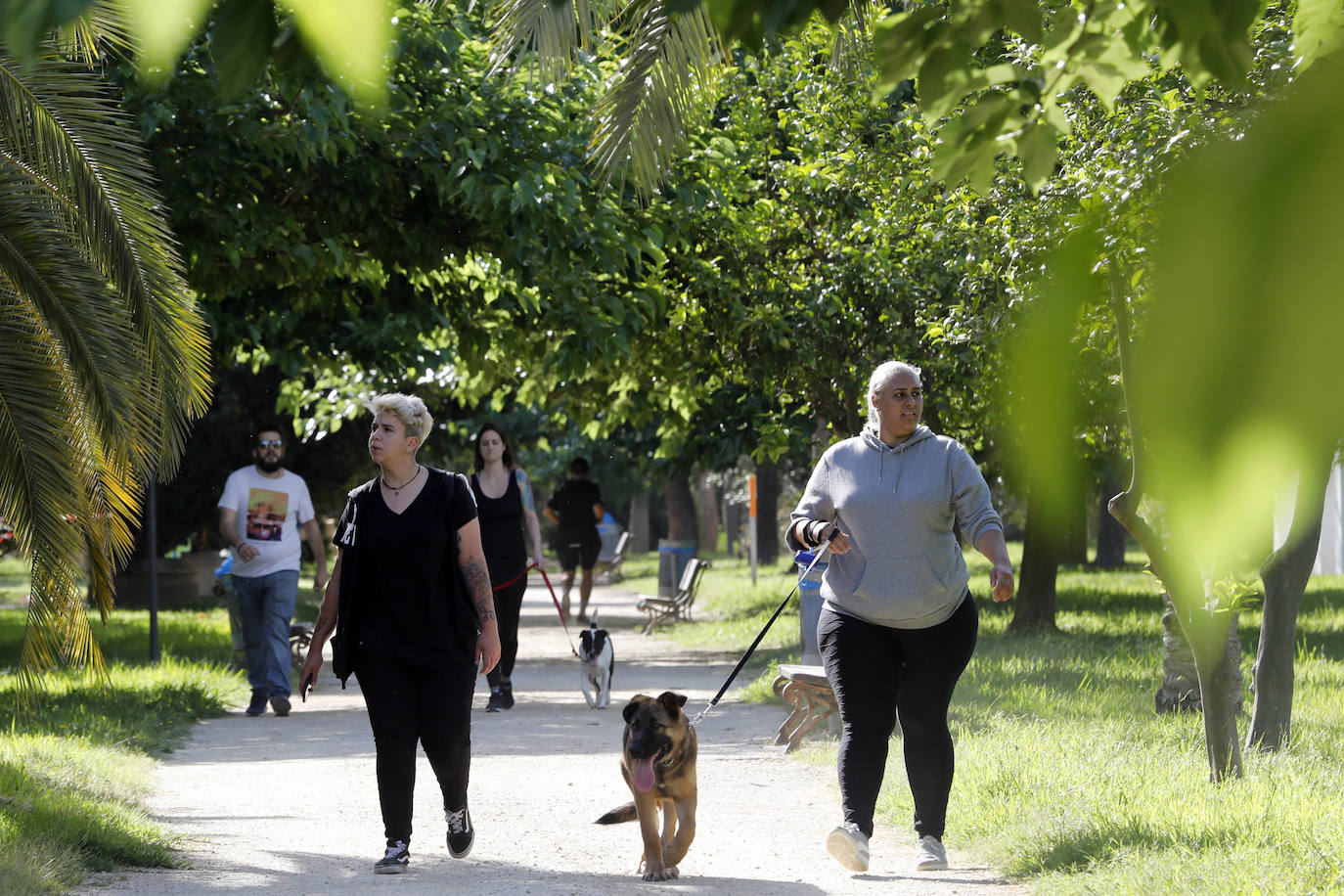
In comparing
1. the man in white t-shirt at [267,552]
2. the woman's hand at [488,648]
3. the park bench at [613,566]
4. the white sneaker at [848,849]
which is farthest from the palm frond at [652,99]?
the park bench at [613,566]

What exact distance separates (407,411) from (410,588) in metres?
0.71

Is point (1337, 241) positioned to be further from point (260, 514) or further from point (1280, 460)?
point (260, 514)

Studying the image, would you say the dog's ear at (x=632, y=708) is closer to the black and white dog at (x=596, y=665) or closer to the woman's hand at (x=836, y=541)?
the woman's hand at (x=836, y=541)

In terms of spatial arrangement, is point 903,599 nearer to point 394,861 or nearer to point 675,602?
point 394,861

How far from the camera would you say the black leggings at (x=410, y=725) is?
19.7 feet

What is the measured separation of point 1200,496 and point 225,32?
125 centimetres

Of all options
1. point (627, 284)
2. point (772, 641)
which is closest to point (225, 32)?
point (627, 284)

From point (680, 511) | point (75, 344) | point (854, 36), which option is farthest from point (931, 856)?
point (680, 511)

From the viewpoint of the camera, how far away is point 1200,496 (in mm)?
1075

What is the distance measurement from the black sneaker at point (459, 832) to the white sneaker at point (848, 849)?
4.86ft

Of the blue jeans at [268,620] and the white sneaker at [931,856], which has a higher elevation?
the blue jeans at [268,620]

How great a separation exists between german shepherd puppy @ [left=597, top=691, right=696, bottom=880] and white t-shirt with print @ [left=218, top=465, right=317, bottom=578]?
600cm

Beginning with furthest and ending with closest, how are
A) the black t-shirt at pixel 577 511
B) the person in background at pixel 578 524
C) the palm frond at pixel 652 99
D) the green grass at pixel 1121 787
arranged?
the black t-shirt at pixel 577 511 → the person in background at pixel 578 524 → the palm frond at pixel 652 99 → the green grass at pixel 1121 787

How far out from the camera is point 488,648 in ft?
20.1
